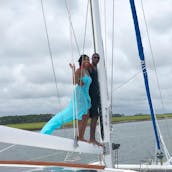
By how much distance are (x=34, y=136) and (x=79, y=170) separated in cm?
85

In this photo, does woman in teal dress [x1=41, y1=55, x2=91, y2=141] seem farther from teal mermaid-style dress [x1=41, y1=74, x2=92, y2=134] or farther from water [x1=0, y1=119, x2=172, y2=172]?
water [x1=0, y1=119, x2=172, y2=172]

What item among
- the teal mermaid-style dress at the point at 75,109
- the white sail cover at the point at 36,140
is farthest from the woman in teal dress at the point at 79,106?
the white sail cover at the point at 36,140

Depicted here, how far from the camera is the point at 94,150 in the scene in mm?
7859

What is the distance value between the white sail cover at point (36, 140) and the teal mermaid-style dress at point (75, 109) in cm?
65

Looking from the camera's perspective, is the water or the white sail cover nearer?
the white sail cover

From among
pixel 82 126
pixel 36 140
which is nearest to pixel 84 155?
pixel 82 126

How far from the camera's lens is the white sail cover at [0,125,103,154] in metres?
5.69

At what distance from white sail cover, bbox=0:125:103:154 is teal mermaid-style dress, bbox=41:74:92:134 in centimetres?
65

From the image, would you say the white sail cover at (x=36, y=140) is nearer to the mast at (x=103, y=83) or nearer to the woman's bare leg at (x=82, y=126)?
the woman's bare leg at (x=82, y=126)

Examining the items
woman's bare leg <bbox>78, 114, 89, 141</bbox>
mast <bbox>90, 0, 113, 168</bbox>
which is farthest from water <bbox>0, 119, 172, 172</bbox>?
mast <bbox>90, 0, 113, 168</bbox>

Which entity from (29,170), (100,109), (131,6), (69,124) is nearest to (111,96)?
(100,109)

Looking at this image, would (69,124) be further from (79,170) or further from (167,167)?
(167,167)

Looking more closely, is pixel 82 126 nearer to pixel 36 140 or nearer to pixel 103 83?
pixel 103 83

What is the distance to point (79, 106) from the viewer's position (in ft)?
26.9
